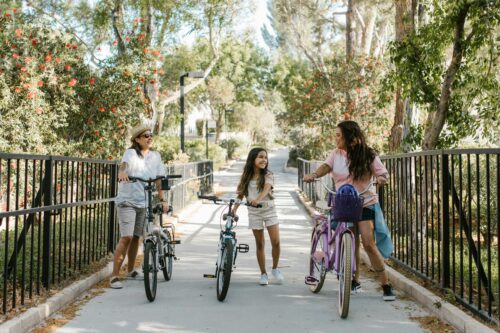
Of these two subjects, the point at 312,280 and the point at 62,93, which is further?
the point at 62,93

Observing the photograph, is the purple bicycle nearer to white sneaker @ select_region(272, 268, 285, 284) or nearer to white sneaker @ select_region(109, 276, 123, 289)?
white sneaker @ select_region(272, 268, 285, 284)

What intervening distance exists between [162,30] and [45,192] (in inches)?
684

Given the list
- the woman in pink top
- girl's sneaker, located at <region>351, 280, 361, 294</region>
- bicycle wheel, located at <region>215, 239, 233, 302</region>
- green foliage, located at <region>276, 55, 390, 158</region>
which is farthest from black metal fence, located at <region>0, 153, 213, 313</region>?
green foliage, located at <region>276, 55, 390, 158</region>

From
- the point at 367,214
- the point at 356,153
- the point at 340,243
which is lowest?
the point at 340,243

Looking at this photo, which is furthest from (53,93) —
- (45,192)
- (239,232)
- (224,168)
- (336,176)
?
(224,168)

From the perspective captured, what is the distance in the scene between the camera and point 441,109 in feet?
30.2

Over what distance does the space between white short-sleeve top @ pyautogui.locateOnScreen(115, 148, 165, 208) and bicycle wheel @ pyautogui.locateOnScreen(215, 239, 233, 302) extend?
132 cm

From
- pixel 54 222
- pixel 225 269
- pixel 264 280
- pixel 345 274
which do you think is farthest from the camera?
pixel 264 280

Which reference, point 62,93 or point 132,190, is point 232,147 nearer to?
point 62,93

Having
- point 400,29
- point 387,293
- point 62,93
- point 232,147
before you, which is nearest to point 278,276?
point 387,293

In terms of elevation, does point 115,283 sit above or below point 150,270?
below

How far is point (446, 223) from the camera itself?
586cm

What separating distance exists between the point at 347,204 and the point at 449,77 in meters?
4.28

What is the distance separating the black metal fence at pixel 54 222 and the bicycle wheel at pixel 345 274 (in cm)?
280
